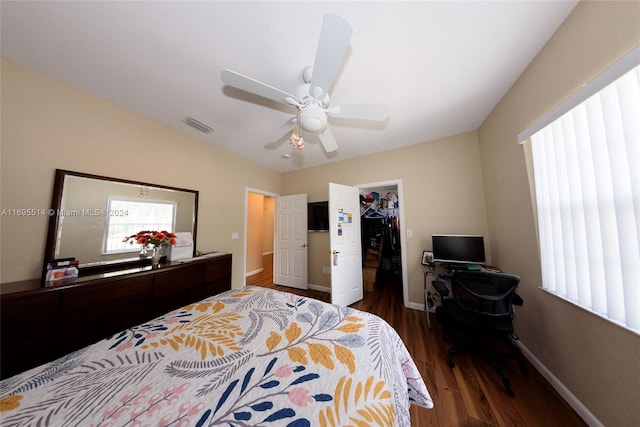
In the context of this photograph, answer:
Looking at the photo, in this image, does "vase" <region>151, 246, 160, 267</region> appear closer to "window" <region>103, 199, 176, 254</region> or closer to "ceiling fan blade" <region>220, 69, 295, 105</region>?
"window" <region>103, 199, 176, 254</region>

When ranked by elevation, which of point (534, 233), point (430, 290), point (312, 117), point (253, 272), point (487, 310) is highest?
point (312, 117)

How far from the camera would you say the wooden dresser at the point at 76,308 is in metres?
1.14

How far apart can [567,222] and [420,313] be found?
191cm

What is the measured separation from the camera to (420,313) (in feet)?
8.46

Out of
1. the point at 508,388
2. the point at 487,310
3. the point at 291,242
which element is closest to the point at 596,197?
the point at 487,310

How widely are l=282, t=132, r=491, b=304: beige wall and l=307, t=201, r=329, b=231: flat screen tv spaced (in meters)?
0.67

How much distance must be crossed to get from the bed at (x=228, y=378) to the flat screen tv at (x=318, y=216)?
228 cm

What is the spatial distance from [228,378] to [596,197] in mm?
2285

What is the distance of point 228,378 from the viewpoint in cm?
74

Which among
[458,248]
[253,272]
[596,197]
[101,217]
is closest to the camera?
→ [596,197]

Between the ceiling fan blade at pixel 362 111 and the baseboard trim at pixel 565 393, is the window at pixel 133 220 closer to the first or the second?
the ceiling fan blade at pixel 362 111

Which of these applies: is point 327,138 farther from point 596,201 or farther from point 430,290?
point 430,290

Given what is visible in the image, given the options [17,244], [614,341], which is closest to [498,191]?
[614,341]

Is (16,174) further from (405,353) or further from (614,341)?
(614,341)
